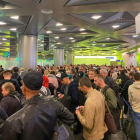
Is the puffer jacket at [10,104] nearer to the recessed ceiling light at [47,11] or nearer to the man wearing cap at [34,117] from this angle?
the man wearing cap at [34,117]

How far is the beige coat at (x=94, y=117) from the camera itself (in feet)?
7.11

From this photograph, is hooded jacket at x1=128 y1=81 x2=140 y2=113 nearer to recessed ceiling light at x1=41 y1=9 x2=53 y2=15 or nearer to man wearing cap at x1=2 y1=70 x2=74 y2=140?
man wearing cap at x1=2 y1=70 x2=74 y2=140

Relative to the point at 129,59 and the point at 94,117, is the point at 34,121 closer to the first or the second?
the point at 94,117

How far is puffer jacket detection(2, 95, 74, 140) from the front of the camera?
46.1 inches

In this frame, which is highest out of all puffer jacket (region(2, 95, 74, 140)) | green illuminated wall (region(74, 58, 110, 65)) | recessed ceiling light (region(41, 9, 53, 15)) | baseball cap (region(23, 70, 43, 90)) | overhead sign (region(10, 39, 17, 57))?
recessed ceiling light (region(41, 9, 53, 15))

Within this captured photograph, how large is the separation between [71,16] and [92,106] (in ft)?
18.3

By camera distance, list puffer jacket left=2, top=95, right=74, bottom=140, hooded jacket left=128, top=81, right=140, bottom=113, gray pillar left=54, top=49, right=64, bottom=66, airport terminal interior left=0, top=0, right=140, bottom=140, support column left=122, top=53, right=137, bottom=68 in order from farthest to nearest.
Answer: support column left=122, top=53, right=137, bottom=68 → gray pillar left=54, top=49, right=64, bottom=66 → hooded jacket left=128, top=81, right=140, bottom=113 → airport terminal interior left=0, top=0, right=140, bottom=140 → puffer jacket left=2, top=95, right=74, bottom=140

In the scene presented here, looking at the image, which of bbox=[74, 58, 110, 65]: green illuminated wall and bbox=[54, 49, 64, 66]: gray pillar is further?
bbox=[74, 58, 110, 65]: green illuminated wall

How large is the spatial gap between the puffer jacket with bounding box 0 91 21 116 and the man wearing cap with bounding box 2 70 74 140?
1.45m

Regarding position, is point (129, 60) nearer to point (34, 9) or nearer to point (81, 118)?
point (34, 9)

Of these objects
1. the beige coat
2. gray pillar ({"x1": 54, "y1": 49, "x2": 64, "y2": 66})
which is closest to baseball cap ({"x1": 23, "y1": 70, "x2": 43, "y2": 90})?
the beige coat

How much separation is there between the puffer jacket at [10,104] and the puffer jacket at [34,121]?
152 cm

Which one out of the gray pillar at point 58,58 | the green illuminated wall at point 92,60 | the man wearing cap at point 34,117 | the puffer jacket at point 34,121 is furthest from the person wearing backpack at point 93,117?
the green illuminated wall at point 92,60

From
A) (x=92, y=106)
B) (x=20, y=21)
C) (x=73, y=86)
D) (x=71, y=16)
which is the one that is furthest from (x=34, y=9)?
(x=92, y=106)
